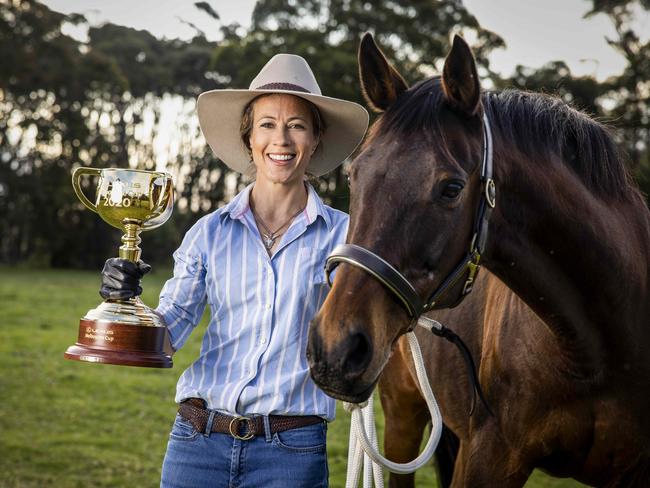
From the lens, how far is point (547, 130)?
239cm

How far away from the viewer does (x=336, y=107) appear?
8.39 ft

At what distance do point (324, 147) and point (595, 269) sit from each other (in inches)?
40.3

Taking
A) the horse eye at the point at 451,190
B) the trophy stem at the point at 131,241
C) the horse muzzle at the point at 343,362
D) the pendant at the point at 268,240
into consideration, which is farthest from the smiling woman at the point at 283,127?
the horse muzzle at the point at 343,362

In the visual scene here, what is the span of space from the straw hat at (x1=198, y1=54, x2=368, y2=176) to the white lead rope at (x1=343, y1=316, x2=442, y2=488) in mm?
734

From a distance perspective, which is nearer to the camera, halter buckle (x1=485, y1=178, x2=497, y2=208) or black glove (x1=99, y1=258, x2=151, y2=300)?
halter buckle (x1=485, y1=178, x2=497, y2=208)

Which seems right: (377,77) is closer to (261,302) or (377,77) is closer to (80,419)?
(261,302)

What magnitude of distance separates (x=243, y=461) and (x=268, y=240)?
700mm

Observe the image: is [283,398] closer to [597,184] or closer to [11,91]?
[597,184]

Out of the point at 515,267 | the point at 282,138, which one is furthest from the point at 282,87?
the point at 515,267

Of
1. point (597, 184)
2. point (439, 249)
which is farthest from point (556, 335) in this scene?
point (439, 249)

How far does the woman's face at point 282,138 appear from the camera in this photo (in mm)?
2428

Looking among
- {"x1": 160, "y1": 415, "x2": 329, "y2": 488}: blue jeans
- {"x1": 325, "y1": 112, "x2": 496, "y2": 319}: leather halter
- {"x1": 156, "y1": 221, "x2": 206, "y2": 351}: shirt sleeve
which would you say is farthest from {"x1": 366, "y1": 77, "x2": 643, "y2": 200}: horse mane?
{"x1": 160, "y1": 415, "x2": 329, "y2": 488}: blue jeans

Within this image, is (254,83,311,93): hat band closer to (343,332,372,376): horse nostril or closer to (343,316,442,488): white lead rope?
(343,316,442,488): white lead rope

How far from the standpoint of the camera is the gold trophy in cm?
230
